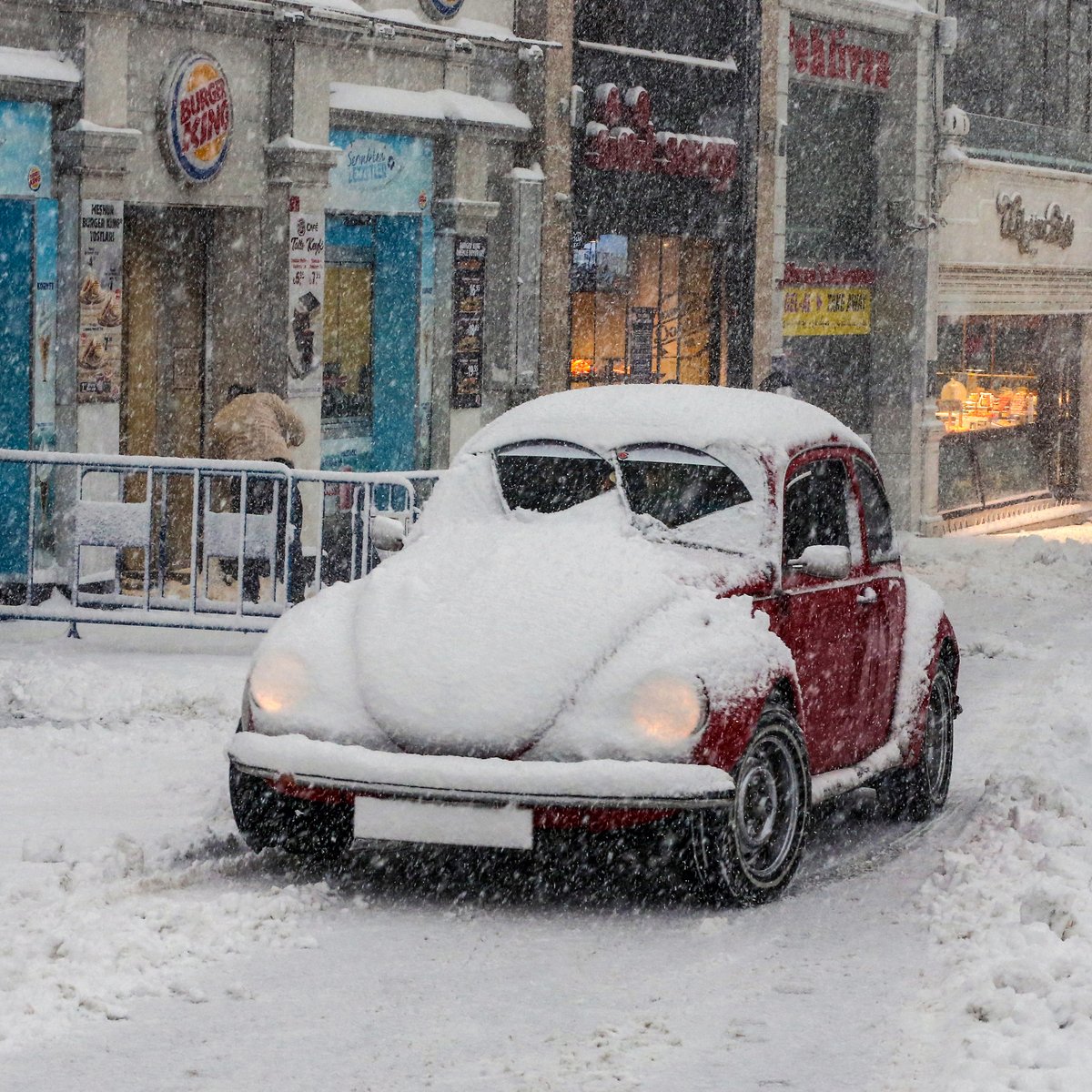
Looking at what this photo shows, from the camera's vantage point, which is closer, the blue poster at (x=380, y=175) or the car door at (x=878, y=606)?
the car door at (x=878, y=606)

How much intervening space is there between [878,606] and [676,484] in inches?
41.3

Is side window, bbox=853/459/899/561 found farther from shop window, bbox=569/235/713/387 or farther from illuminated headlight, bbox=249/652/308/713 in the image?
shop window, bbox=569/235/713/387

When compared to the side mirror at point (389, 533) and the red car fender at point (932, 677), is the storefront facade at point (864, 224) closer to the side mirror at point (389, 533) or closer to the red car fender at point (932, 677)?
the red car fender at point (932, 677)

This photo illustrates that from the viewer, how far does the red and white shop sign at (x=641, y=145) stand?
22156 mm

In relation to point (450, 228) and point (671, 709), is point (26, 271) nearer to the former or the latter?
point (450, 228)

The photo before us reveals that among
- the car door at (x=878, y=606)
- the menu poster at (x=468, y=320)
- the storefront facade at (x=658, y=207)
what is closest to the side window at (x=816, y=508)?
the car door at (x=878, y=606)

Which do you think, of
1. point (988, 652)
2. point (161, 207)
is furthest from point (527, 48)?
point (988, 652)

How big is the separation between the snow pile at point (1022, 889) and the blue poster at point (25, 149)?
710cm

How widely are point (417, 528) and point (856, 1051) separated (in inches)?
129

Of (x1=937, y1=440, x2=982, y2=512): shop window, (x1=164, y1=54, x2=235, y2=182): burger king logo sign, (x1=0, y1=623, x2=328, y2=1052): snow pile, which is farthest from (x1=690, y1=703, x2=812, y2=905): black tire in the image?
(x1=937, y1=440, x2=982, y2=512): shop window

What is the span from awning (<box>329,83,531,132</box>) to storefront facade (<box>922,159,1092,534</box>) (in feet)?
31.9

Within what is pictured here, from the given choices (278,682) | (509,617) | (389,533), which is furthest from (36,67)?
(509,617)

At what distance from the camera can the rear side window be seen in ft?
26.8

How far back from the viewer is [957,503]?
1204 inches
